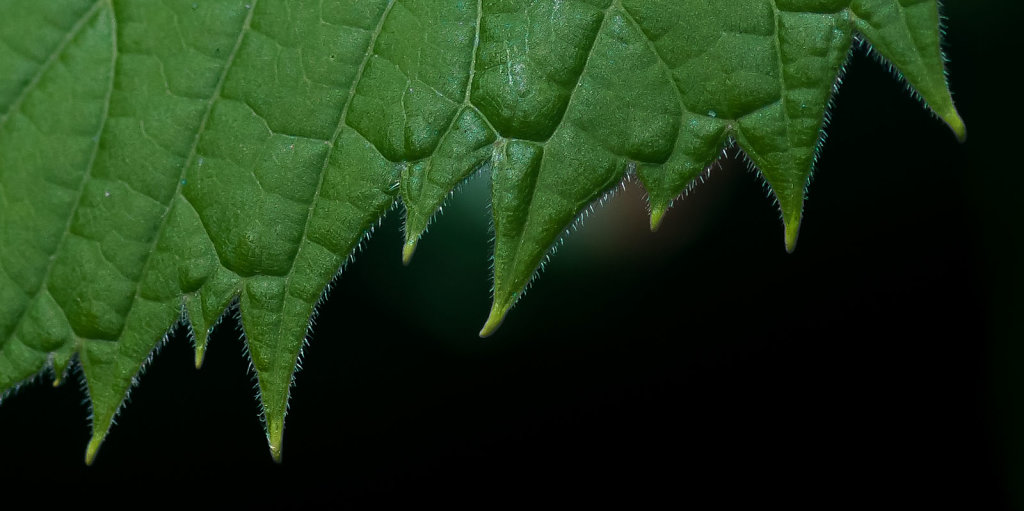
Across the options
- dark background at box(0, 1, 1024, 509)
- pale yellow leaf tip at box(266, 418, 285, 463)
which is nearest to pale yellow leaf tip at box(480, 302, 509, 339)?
pale yellow leaf tip at box(266, 418, 285, 463)

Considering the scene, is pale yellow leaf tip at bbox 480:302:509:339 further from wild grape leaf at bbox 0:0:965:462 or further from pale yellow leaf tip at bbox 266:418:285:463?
pale yellow leaf tip at bbox 266:418:285:463

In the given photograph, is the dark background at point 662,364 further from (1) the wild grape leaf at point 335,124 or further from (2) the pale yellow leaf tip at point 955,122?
(2) the pale yellow leaf tip at point 955,122

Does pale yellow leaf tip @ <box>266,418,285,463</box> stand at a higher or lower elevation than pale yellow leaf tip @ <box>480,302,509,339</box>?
lower

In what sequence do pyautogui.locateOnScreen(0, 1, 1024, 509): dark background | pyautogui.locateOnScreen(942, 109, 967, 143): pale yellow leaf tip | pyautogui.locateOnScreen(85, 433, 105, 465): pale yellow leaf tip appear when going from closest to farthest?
1. pyautogui.locateOnScreen(942, 109, 967, 143): pale yellow leaf tip
2. pyautogui.locateOnScreen(85, 433, 105, 465): pale yellow leaf tip
3. pyautogui.locateOnScreen(0, 1, 1024, 509): dark background

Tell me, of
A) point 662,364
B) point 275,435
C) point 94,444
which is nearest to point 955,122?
point 275,435

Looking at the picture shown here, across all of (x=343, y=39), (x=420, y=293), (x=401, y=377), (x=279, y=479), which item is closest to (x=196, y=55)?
(x=343, y=39)

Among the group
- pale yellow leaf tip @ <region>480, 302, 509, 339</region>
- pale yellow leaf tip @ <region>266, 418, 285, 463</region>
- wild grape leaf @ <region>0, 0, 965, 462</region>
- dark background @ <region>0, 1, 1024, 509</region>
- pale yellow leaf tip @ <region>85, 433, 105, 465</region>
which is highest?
wild grape leaf @ <region>0, 0, 965, 462</region>

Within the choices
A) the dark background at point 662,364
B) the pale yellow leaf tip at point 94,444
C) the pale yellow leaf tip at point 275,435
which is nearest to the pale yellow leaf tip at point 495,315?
the pale yellow leaf tip at point 275,435
